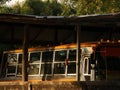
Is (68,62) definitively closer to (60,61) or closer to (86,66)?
(60,61)

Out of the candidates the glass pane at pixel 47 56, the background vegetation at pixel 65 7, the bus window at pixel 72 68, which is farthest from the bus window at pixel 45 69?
the background vegetation at pixel 65 7

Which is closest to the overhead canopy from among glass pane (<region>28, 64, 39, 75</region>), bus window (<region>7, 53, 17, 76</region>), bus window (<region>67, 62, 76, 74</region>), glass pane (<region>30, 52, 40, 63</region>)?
glass pane (<region>30, 52, 40, 63</region>)

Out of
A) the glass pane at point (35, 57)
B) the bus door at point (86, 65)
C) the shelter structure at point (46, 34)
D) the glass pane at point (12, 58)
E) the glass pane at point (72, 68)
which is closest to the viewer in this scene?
the bus door at point (86, 65)

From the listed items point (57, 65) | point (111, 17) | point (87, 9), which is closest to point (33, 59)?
point (57, 65)

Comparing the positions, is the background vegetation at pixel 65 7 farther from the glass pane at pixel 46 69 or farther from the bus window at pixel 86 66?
the bus window at pixel 86 66

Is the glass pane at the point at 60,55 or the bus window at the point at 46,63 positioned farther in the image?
the bus window at the point at 46,63

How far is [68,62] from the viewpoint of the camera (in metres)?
18.4

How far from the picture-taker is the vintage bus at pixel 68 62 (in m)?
17.1

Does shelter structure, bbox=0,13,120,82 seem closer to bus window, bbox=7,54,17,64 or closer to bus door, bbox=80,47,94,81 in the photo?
bus window, bbox=7,54,17,64

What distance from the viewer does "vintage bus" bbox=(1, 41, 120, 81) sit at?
56.2ft

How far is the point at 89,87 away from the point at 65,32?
596cm

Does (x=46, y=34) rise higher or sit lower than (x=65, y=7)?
lower

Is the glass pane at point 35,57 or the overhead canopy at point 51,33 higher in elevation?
the overhead canopy at point 51,33

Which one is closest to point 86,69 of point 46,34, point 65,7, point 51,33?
point 51,33
